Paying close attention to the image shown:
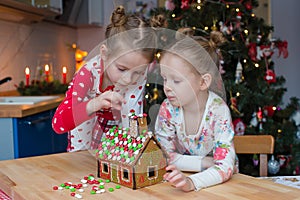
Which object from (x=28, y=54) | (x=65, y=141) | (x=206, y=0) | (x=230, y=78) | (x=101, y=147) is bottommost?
(x=65, y=141)

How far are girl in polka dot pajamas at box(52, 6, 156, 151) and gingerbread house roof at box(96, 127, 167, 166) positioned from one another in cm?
8

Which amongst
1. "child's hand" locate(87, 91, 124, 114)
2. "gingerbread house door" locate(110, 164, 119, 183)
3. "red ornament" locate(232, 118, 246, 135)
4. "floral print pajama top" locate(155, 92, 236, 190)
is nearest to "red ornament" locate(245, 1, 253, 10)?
"red ornament" locate(232, 118, 246, 135)

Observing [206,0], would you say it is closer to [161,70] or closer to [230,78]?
[230,78]

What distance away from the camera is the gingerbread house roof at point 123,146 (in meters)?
0.92

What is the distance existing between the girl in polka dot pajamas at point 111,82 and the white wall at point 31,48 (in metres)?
1.74

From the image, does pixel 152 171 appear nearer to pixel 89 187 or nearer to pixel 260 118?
pixel 89 187

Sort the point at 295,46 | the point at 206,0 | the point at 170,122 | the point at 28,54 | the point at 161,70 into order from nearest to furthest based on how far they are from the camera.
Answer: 1. the point at 161,70
2. the point at 170,122
3. the point at 206,0
4. the point at 28,54
5. the point at 295,46

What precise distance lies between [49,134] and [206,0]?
4.09 feet

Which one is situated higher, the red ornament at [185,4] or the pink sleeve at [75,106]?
the red ornament at [185,4]

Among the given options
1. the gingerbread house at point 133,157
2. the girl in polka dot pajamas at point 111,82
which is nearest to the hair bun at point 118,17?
the girl in polka dot pajamas at point 111,82

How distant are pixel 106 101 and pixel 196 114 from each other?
29 centimetres

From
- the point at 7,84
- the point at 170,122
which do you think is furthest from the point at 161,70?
the point at 7,84

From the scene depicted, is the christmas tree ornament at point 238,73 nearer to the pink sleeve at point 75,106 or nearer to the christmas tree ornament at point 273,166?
the christmas tree ornament at point 273,166

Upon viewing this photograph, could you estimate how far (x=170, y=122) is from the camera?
3.77 ft
